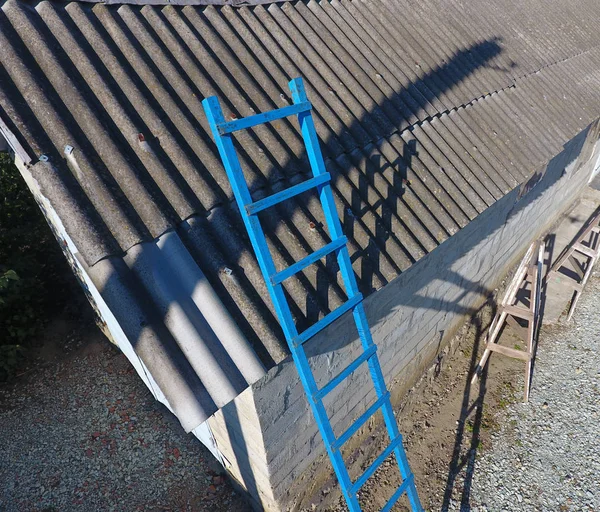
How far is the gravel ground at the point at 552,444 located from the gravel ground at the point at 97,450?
3.47 meters

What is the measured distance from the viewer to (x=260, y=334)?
8.38 feet

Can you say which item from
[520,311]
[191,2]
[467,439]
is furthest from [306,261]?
[520,311]

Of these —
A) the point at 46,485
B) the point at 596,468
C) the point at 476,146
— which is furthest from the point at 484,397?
the point at 46,485

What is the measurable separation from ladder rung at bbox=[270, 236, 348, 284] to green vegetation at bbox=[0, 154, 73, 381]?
581 cm

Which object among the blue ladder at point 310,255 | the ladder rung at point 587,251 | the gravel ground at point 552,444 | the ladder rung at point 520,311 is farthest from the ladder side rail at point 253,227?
the ladder rung at point 587,251

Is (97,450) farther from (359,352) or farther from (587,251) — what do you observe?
(587,251)

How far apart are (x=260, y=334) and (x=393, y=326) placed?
9.22 feet

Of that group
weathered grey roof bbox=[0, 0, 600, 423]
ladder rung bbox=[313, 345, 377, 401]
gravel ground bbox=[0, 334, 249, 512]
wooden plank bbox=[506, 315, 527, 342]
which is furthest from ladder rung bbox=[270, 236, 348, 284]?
wooden plank bbox=[506, 315, 527, 342]

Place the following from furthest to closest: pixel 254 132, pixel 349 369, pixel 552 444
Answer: pixel 552 444 < pixel 254 132 < pixel 349 369

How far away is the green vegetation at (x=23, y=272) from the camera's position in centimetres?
662

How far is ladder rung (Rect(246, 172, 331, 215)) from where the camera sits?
2.46 m

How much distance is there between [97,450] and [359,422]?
433cm

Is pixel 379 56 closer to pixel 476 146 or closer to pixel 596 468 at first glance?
pixel 476 146

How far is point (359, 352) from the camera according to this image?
176 inches
